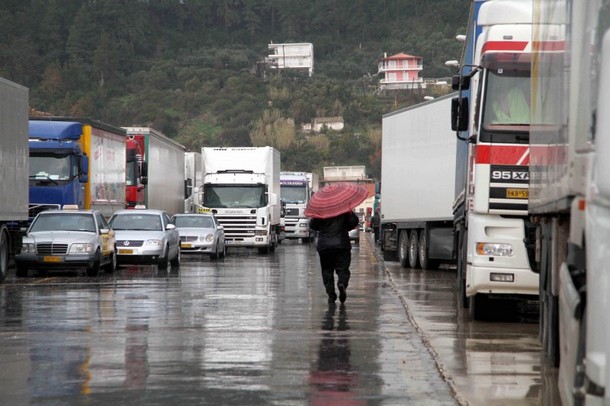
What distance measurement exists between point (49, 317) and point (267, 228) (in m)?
27.9

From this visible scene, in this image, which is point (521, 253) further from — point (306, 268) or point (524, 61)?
point (306, 268)

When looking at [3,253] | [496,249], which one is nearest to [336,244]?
[496,249]

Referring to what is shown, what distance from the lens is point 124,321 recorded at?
676 inches

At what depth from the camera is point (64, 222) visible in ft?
95.7

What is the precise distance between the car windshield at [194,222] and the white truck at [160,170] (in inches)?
133

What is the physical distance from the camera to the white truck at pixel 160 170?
43.4 m

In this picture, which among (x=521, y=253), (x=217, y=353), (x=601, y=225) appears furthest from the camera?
(x=521, y=253)

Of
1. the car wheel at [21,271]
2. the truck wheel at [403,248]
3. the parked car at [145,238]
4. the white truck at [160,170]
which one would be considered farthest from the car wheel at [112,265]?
the white truck at [160,170]

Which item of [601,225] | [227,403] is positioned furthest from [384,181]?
[601,225]

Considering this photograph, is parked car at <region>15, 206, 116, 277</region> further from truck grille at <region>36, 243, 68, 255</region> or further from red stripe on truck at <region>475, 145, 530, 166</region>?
red stripe on truck at <region>475, 145, 530, 166</region>

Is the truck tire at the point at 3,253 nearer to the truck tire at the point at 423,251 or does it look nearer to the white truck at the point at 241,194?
the truck tire at the point at 423,251

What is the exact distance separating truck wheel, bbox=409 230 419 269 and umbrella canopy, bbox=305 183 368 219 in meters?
12.1

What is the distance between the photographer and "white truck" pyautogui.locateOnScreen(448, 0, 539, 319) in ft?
53.9

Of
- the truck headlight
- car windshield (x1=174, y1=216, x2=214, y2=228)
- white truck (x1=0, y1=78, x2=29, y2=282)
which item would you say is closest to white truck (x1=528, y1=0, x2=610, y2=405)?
the truck headlight
